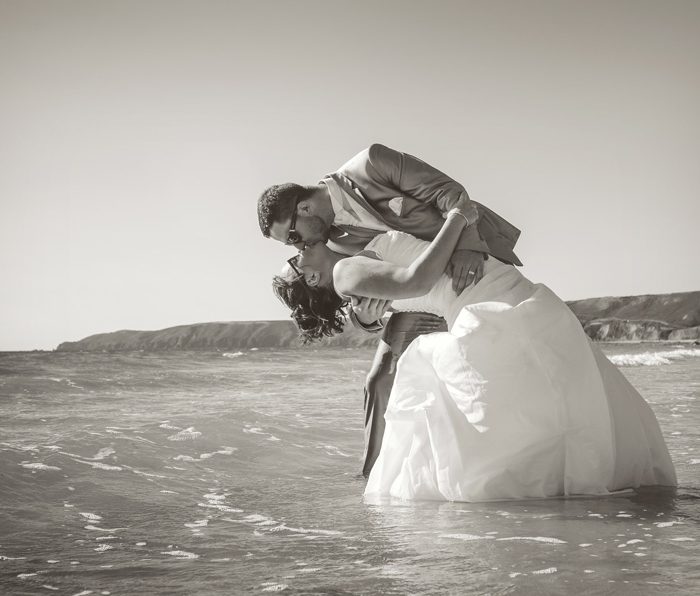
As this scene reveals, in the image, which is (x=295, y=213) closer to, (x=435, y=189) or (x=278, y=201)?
(x=278, y=201)

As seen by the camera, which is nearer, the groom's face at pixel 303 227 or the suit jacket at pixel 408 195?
the suit jacket at pixel 408 195

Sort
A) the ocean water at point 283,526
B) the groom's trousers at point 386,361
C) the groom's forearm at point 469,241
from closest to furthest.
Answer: the ocean water at point 283,526 < the groom's forearm at point 469,241 < the groom's trousers at point 386,361

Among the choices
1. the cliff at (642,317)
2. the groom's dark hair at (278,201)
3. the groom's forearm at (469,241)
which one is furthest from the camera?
the cliff at (642,317)

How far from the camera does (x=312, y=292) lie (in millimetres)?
4602

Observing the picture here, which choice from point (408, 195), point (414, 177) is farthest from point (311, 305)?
point (414, 177)

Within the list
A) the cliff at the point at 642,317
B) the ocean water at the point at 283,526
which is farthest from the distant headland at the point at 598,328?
the ocean water at the point at 283,526

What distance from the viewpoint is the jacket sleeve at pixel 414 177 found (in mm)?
4098

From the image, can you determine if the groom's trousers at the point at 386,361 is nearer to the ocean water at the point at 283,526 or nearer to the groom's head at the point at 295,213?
the ocean water at the point at 283,526

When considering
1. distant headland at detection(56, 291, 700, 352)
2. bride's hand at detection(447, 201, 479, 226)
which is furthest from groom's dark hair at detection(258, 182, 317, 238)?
distant headland at detection(56, 291, 700, 352)

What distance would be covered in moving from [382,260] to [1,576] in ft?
6.67

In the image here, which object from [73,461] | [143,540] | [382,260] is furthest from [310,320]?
[73,461]

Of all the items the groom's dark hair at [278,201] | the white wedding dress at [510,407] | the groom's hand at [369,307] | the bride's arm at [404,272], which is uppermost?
the groom's dark hair at [278,201]

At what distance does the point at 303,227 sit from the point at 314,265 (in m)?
0.24

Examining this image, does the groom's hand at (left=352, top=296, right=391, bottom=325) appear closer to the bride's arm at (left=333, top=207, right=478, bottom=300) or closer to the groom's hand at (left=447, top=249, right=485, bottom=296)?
the bride's arm at (left=333, top=207, right=478, bottom=300)
